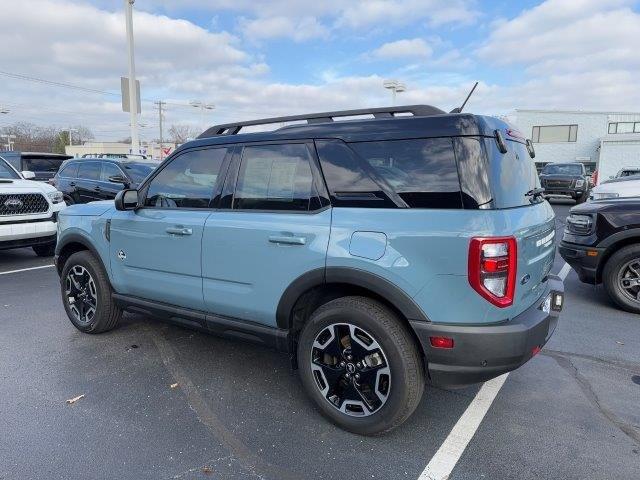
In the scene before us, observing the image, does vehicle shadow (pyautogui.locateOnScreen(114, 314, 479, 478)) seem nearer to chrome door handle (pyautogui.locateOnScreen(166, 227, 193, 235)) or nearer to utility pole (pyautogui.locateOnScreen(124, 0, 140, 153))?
chrome door handle (pyautogui.locateOnScreen(166, 227, 193, 235))

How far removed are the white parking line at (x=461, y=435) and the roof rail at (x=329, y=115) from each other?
1.96m

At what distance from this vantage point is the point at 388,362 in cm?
271

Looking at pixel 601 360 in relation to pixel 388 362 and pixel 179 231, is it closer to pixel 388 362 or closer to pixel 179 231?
pixel 388 362

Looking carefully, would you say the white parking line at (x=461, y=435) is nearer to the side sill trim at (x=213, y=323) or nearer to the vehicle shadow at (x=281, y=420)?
the vehicle shadow at (x=281, y=420)

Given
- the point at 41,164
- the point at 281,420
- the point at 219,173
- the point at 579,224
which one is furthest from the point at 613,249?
the point at 41,164

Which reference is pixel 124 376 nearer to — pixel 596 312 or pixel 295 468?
pixel 295 468

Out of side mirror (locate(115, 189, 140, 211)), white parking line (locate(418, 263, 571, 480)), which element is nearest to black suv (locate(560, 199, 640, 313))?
white parking line (locate(418, 263, 571, 480))

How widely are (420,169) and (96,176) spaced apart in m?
11.0

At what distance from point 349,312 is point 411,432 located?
88cm

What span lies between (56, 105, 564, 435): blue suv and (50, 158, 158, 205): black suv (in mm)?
8110

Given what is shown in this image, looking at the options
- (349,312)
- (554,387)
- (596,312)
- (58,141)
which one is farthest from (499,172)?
(58,141)

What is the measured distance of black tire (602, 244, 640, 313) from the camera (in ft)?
17.0

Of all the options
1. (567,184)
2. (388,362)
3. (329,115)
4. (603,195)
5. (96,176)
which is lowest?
(388,362)

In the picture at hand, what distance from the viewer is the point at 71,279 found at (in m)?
4.63
